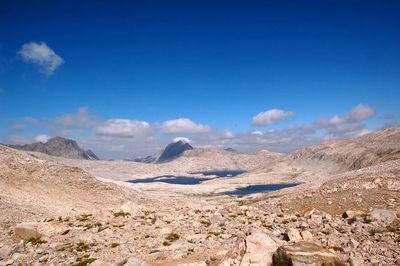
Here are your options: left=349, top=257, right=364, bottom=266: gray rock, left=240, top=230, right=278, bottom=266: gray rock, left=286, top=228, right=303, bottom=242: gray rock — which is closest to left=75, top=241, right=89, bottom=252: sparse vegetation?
left=240, top=230, right=278, bottom=266: gray rock

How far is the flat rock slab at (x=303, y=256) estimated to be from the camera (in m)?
14.4

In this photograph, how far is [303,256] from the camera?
14.6 metres

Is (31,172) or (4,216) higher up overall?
(31,172)

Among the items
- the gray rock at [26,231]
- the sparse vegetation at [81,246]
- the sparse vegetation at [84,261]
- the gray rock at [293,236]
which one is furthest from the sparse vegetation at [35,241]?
the gray rock at [293,236]

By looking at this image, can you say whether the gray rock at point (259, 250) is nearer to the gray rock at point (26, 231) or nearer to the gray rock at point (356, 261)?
the gray rock at point (356, 261)

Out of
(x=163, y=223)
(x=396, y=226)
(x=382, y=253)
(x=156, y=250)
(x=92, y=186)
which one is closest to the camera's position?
(x=382, y=253)

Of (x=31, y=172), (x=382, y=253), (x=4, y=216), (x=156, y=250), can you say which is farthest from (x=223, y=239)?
(x=31, y=172)

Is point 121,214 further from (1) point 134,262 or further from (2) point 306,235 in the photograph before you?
(2) point 306,235

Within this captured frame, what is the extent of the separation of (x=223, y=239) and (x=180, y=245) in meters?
2.70

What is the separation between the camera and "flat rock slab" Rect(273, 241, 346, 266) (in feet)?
47.4

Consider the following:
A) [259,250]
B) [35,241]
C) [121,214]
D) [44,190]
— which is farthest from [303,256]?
[44,190]

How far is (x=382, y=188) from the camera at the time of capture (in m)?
47.0

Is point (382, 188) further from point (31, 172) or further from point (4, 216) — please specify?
point (31, 172)

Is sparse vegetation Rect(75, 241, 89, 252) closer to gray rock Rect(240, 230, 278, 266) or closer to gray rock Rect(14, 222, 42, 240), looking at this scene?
gray rock Rect(14, 222, 42, 240)
